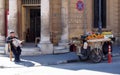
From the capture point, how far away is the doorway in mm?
25514

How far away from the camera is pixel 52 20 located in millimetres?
23969

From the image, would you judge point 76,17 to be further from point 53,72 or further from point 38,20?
point 53,72

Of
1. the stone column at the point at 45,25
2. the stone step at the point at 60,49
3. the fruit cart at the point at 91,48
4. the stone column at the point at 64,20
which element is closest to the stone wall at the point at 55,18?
the stone column at the point at 64,20

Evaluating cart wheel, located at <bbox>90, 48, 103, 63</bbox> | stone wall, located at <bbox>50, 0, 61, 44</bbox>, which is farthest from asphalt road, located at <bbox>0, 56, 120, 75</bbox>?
stone wall, located at <bbox>50, 0, 61, 44</bbox>

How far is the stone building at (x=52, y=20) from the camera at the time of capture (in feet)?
73.4

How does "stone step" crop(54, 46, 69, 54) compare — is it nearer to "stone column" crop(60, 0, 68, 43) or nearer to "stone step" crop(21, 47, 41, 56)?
"stone column" crop(60, 0, 68, 43)

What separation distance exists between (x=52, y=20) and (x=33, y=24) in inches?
85.4

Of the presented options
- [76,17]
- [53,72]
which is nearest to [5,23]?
[76,17]

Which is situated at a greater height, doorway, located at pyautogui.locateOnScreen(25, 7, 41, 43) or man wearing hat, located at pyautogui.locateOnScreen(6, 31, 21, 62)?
doorway, located at pyautogui.locateOnScreen(25, 7, 41, 43)

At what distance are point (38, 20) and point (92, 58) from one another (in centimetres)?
800

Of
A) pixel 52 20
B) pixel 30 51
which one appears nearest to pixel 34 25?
pixel 52 20

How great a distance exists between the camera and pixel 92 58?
61.5 ft

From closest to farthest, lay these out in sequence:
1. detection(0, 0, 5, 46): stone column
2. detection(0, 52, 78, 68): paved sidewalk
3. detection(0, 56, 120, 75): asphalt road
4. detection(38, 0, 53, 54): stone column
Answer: detection(0, 56, 120, 75): asphalt road
detection(0, 52, 78, 68): paved sidewalk
detection(38, 0, 53, 54): stone column
detection(0, 0, 5, 46): stone column

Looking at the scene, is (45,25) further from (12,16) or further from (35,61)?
(35,61)
